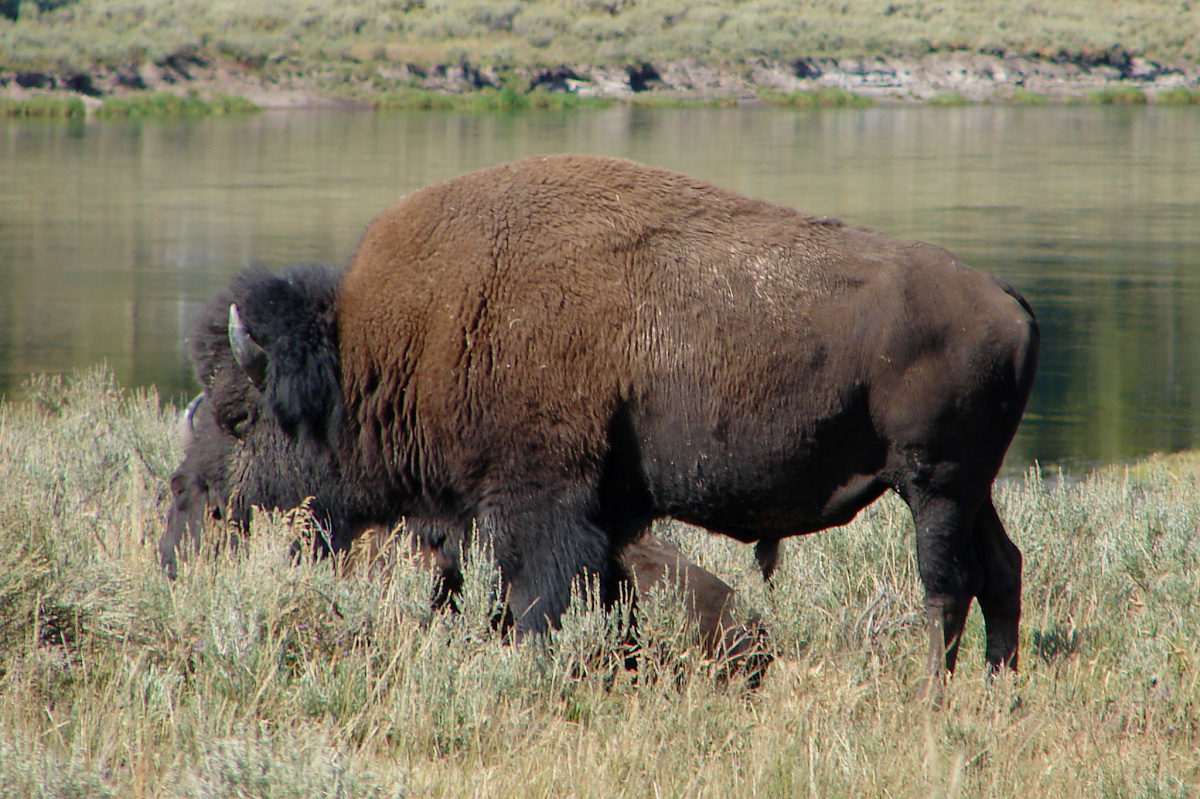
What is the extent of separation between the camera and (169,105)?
5466 centimetres

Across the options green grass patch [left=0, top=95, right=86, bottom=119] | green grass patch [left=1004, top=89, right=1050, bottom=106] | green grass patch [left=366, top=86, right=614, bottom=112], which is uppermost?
green grass patch [left=1004, top=89, right=1050, bottom=106]

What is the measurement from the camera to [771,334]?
4.05m

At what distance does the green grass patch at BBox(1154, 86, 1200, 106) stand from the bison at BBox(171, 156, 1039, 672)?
7330 cm

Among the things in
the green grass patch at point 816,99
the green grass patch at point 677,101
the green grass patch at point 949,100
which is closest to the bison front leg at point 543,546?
the green grass patch at point 677,101

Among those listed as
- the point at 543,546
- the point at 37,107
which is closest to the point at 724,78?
the point at 37,107

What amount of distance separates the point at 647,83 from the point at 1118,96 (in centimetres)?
2685

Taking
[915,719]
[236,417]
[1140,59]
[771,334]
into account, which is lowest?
[915,719]

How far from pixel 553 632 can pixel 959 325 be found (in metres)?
1.62

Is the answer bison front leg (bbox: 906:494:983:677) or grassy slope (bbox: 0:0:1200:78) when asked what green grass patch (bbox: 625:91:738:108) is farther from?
bison front leg (bbox: 906:494:983:677)

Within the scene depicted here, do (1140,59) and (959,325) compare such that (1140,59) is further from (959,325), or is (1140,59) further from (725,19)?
(959,325)

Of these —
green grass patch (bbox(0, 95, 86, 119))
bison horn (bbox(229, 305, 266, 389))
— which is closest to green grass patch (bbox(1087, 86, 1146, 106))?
green grass patch (bbox(0, 95, 86, 119))

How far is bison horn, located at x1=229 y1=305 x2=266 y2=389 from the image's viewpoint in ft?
13.8

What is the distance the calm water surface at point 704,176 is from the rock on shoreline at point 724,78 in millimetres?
6937

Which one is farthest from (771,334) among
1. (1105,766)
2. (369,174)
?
(369,174)
